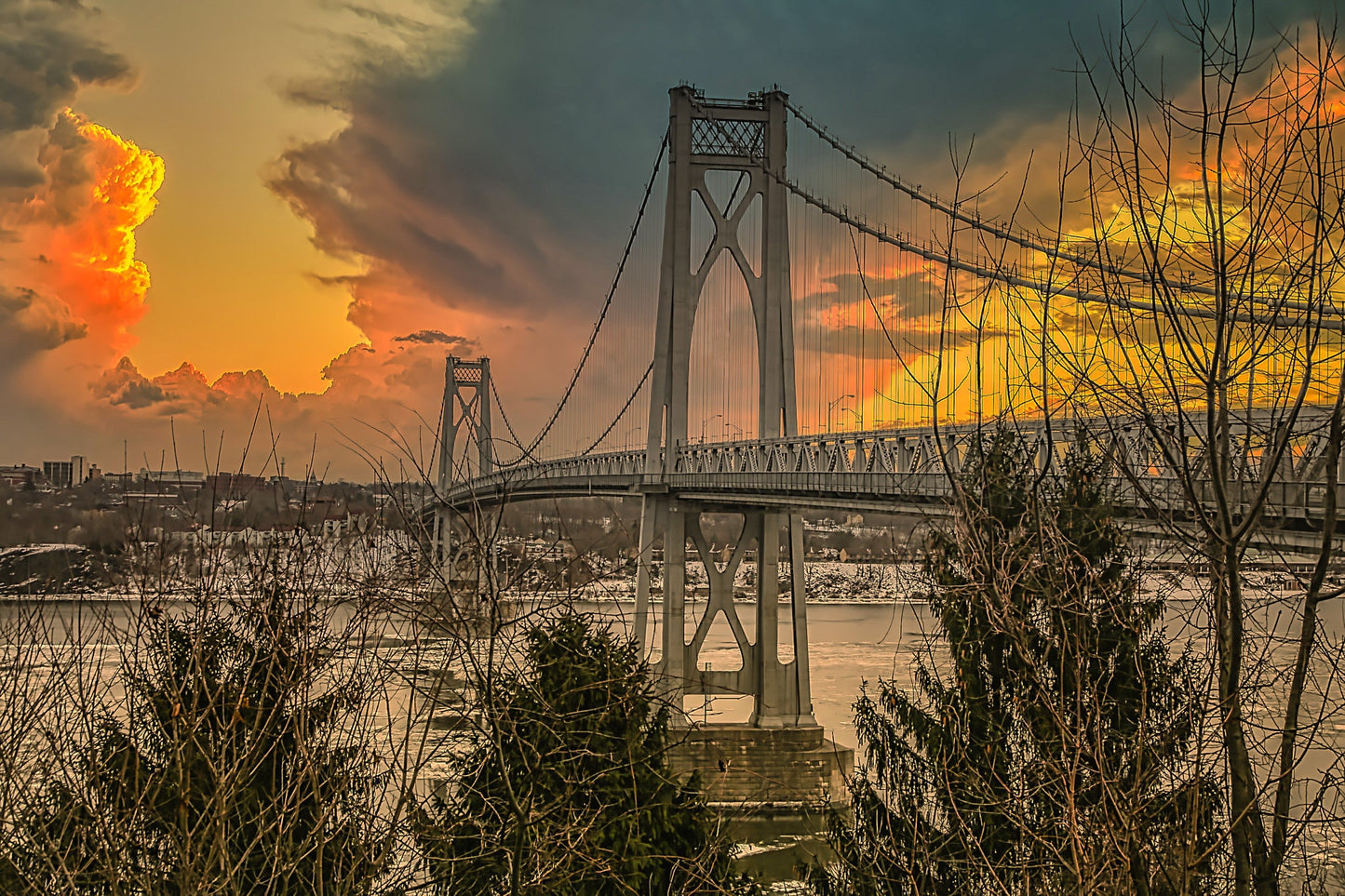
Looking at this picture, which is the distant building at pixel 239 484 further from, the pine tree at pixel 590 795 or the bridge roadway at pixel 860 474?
the pine tree at pixel 590 795

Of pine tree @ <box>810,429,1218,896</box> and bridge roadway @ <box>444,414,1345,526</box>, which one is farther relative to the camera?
bridge roadway @ <box>444,414,1345,526</box>

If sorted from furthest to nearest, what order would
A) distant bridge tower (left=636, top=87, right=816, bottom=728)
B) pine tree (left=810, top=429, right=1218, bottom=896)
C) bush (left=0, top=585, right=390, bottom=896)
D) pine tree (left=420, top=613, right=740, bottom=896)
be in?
distant bridge tower (left=636, top=87, right=816, bottom=728), pine tree (left=420, top=613, right=740, bottom=896), bush (left=0, top=585, right=390, bottom=896), pine tree (left=810, top=429, right=1218, bottom=896)

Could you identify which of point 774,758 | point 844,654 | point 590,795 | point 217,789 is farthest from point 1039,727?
point 844,654

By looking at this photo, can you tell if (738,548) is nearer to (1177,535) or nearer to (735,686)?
(735,686)

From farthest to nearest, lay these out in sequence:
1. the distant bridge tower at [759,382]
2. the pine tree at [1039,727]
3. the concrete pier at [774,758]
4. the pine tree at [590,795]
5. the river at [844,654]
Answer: the distant bridge tower at [759,382] < the concrete pier at [774,758] < the river at [844,654] < the pine tree at [590,795] < the pine tree at [1039,727]

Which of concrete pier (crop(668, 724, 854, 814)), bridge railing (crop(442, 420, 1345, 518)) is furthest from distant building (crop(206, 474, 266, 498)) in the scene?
concrete pier (crop(668, 724, 854, 814))

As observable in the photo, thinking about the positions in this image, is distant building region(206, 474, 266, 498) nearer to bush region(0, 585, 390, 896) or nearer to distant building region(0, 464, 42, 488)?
bush region(0, 585, 390, 896)

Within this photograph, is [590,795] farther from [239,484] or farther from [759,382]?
[759,382]

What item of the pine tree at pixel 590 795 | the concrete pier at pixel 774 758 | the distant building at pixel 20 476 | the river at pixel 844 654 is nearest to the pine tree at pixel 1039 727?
the river at pixel 844 654
